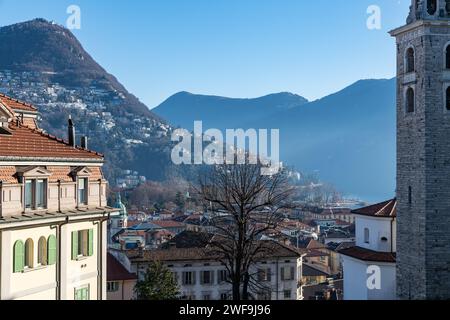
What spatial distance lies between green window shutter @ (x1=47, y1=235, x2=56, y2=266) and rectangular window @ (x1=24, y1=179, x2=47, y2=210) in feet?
2.72

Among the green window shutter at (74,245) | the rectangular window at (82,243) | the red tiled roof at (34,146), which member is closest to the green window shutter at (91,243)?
the rectangular window at (82,243)

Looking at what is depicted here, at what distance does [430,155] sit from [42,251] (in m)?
17.4

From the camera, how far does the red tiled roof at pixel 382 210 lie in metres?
33.7

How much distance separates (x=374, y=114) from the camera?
528 feet

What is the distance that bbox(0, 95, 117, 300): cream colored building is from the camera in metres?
15.0

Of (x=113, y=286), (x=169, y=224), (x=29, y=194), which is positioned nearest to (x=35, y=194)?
(x=29, y=194)

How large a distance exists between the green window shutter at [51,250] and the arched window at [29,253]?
0.56m

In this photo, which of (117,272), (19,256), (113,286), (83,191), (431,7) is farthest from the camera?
(117,272)

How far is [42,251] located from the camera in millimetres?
16172

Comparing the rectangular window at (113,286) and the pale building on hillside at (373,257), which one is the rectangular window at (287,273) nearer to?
the pale building on hillside at (373,257)

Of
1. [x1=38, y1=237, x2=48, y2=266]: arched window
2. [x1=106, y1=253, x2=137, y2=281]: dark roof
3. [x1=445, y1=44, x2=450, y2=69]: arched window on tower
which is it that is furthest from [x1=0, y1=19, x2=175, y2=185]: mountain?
[x1=38, y1=237, x2=48, y2=266]: arched window

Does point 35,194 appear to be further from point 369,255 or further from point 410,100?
point 369,255

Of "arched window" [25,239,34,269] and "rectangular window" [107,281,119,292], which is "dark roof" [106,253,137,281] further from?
"arched window" [25,239,34,269]
